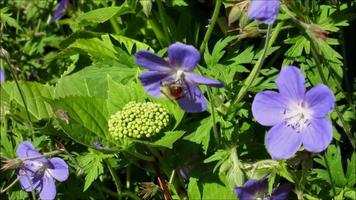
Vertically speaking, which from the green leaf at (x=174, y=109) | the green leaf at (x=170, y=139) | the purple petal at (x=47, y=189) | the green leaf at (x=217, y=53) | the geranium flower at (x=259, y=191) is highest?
the green leaf at (x=217, y=53)

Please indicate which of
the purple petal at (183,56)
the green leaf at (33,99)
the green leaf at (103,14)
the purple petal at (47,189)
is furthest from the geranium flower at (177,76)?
the green leaf at (33,99)

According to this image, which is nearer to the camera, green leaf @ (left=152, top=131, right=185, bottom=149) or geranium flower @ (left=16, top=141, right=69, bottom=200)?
green leaf @ (left=152, top=131, right=185, bottom=149)

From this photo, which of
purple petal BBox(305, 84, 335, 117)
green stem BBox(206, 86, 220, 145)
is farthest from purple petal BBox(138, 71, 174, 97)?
purple petal BBox(305, 84, 335, 117)

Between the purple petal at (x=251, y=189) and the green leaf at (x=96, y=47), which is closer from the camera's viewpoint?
the purple petal at (x=251, y=189)

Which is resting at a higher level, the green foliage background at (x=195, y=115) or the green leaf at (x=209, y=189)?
the green foliage background at (x=195, y=115)

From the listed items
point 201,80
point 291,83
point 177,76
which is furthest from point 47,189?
point 291,83

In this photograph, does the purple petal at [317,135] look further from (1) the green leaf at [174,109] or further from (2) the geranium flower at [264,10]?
(1) the green leaf at [174,109]

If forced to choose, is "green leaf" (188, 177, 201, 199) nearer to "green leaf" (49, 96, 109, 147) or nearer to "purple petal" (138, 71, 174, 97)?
"green leaf" (49, 96, 109, 147)

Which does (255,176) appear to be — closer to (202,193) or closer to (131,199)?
(202,193)
